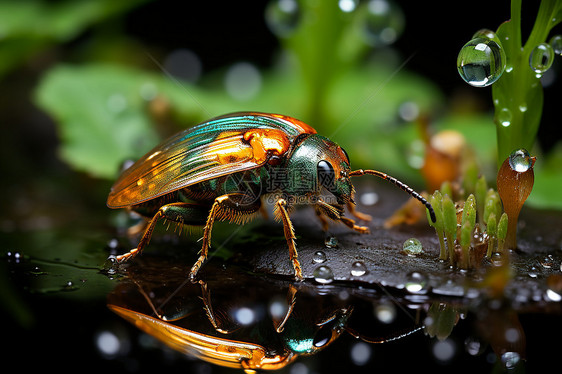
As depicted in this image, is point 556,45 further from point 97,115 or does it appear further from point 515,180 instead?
point 97,115

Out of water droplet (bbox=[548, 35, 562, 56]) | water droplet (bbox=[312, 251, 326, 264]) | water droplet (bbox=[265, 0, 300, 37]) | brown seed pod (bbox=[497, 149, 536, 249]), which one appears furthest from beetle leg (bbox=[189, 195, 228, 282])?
water droplet (bbox=[265, 0, 300, 37])

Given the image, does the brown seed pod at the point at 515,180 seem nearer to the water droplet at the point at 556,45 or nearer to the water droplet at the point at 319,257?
the water droplet at the point at 556,45

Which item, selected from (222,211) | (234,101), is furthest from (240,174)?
(234,101)

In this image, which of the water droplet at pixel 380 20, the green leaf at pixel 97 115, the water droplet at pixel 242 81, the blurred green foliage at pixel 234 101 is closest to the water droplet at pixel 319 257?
the blurred green foliage at pixel 234 101

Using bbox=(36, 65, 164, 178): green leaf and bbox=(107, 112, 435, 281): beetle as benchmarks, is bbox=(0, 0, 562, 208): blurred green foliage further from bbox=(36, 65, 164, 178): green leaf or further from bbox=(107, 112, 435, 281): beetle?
bbox=(107, 112, 435, 281): beetle

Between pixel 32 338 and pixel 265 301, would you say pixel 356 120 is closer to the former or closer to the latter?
pixel 265 301

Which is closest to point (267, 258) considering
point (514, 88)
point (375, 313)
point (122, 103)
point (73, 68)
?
point (375, 313)
